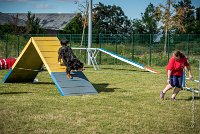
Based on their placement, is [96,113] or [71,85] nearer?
[96,113]

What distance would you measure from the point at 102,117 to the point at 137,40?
17.2 m

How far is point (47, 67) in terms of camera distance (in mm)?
9781

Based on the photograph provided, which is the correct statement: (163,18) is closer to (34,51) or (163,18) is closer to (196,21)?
(34,51)

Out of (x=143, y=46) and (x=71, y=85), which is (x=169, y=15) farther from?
(x=71, y=85)

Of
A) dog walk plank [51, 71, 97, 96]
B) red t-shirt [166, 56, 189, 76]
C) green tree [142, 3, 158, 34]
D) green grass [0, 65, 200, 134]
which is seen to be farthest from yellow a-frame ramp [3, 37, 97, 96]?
green tree [142, 3, 158, 34]

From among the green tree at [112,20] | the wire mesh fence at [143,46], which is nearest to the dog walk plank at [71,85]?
the wire mesh fence at [143,46]

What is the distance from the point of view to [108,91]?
10094 mm

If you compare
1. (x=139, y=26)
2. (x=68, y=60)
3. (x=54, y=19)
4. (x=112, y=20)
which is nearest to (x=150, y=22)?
(x=139, y=26)

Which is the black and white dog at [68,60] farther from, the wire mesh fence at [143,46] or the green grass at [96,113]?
the wire mesh fence at [143,46]

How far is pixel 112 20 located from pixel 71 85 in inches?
2479

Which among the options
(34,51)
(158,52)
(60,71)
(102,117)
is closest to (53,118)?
(102,117)

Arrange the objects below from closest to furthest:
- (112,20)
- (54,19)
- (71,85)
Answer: (71,85)
(54,19)
(112,20)

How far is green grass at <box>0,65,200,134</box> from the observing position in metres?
5.57

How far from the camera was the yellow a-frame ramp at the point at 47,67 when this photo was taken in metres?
9.27
